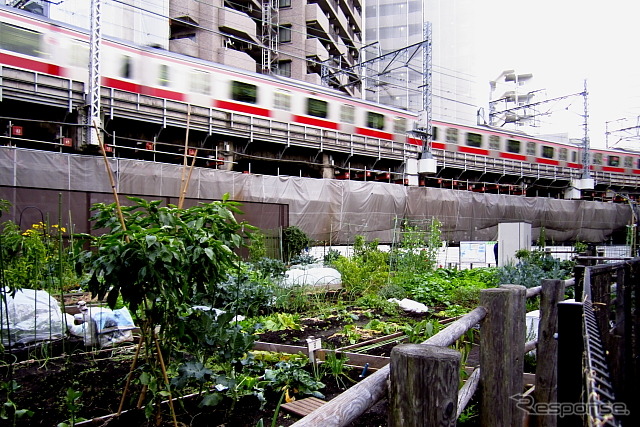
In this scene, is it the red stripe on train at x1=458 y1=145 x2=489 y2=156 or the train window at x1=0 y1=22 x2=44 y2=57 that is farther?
the red stripe on train at x1=458 y1=145 x2=489 y2=156

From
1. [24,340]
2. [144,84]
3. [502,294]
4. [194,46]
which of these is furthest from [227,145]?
[502,294]

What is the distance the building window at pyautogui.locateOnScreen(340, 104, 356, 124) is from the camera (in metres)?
21.7

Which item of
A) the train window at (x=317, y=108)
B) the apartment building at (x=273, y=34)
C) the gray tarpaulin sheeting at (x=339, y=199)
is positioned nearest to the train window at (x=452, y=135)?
the gray tarpaulin sheeting at (x=339, y=199)

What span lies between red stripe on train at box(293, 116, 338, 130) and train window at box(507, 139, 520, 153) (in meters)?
13.7

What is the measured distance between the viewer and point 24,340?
14.8ft

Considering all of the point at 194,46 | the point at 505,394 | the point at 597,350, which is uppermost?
the point at 194,46

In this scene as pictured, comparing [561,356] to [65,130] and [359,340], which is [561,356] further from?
[65,130]

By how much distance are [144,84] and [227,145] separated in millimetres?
5017

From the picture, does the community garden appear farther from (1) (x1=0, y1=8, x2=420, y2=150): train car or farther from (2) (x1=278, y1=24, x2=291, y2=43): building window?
(2) (x1=278, y1=24, x2=291, y2=43): building window

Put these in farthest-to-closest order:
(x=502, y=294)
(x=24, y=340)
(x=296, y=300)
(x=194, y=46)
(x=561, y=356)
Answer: (x=194, y=46)
(x=296, y=300)
(x=24, y=340)
(x=502, y=294)
(x=561, y=356)

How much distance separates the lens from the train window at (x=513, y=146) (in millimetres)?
28969

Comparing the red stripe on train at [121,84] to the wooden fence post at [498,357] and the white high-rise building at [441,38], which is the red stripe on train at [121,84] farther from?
the white high-rise building at [441,38]

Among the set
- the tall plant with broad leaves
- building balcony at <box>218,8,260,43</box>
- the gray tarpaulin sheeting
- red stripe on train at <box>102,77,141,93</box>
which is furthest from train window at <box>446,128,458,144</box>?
the tall plant with broad leaves

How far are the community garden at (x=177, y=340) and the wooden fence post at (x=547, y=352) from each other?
1.85ft
